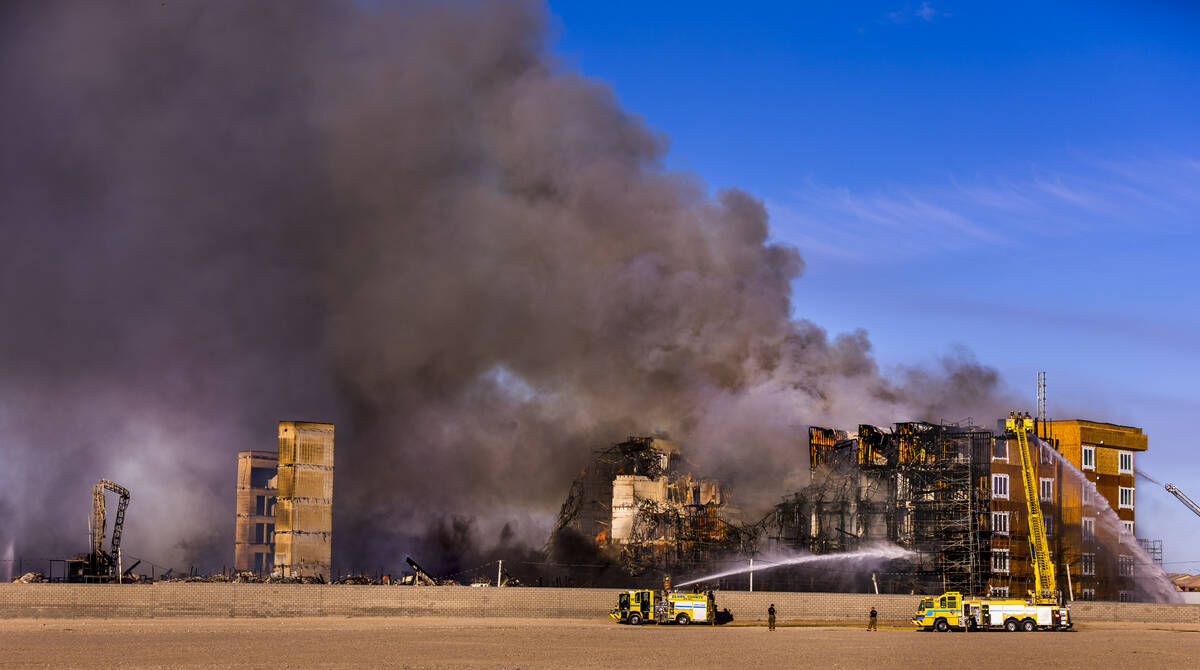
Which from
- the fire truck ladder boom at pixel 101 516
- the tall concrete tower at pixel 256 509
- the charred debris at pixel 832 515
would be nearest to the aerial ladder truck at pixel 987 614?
the charred debris at pixel 832 515

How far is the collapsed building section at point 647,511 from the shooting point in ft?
281

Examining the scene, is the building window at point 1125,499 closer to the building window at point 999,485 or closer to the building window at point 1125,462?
the building window at point 1125,462

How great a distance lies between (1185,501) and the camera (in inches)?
3733

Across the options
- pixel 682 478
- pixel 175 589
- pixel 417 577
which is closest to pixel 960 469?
pixel 682 478

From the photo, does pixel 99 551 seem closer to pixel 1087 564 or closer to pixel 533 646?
pixel 533 646

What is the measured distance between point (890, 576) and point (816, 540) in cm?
588

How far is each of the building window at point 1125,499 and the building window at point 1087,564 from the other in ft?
33.4

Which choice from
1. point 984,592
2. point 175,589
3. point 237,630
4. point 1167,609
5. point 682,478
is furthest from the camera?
point 682,478

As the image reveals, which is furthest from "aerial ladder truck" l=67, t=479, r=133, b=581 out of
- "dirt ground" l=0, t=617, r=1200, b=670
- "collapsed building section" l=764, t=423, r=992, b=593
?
"collapsed building section" l=764, t=423, r=992, b=593

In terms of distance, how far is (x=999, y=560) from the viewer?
7719 centimetres

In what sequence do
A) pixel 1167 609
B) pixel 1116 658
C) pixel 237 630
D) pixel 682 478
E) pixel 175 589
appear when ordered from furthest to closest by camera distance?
pixel 682 478
pixel 1167 609
pixel 175 589
pixel 237 630
pixel 1116 658

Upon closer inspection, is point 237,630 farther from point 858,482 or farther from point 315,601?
point 858,482

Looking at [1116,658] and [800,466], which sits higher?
[800,466]

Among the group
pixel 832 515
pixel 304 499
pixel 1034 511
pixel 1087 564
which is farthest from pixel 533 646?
pixel 1087 564
